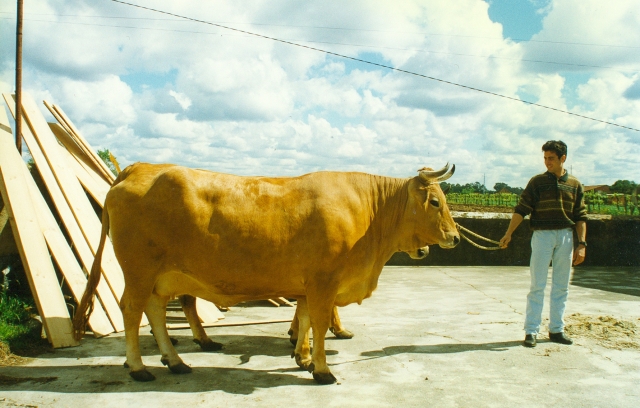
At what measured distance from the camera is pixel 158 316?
5.60m

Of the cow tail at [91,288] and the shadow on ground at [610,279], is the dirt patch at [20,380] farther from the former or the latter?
the shadow on ground at [610,279]

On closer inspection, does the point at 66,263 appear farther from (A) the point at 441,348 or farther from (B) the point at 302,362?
(A) the point at 441,348

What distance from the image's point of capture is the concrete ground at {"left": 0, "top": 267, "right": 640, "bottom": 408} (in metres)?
4.66

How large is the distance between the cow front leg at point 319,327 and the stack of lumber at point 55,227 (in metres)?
2.68

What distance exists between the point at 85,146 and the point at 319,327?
602 cm

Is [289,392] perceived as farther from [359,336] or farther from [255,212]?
[359,336]

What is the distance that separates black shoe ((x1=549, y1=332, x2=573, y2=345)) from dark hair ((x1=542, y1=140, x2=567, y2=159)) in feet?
7.08

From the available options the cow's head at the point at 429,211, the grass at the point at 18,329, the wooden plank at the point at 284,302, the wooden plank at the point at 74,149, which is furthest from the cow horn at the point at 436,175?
the wooden plank at the point at 74,149

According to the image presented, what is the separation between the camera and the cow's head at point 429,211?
5.90 metres

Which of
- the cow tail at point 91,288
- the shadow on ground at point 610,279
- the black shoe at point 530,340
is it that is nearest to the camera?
the cow tail at point 91,288

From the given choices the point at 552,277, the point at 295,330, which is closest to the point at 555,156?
the point at 552,277

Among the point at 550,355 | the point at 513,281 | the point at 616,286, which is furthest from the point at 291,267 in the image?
the point at 616,286

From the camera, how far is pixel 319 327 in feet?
17.1

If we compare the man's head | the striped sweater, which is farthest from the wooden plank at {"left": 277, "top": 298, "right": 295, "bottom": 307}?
the man's head
